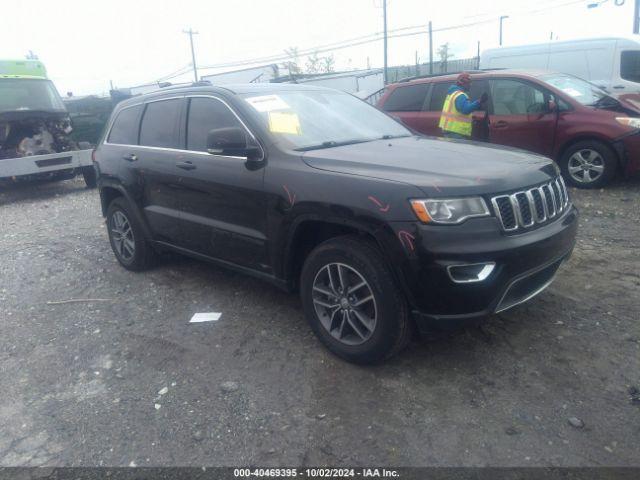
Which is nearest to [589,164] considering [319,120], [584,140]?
[584,140]

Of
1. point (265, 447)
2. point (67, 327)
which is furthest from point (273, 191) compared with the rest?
point (67, 327)

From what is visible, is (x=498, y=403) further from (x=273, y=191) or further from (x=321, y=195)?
(x=273, y=191)

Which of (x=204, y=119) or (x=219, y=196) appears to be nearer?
(x=219, y=196)

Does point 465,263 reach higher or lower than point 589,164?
higher

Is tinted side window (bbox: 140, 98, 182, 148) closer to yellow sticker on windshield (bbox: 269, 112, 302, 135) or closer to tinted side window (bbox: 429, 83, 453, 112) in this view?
yellow sticker on windshield (bbox: 269, 112, 302, 135)

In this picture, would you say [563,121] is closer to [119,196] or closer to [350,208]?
[350,208]

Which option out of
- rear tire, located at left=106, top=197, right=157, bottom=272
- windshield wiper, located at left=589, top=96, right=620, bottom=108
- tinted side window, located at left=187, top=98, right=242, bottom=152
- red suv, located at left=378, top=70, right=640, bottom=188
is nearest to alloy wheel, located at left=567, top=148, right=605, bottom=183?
red suv, located at left=378, top=70, right=640, bottom=188

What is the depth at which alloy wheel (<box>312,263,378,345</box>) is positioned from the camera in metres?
3.08

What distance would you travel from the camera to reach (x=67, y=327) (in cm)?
414

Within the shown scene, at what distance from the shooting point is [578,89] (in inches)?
301

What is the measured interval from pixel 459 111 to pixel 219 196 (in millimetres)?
4334

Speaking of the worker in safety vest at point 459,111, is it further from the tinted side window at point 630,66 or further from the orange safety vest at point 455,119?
the tinted side window at point 630,66

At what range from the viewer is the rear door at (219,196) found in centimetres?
358

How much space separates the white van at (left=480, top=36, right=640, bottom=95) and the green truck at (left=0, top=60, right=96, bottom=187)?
32.3 ft
